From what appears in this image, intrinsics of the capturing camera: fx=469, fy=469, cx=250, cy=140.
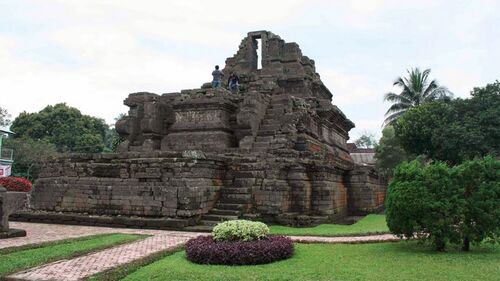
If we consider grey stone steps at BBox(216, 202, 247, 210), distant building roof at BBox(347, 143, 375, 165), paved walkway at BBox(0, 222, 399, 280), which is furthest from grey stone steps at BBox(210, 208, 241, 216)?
distant building roof at BBox(347, 143, 375, 165)

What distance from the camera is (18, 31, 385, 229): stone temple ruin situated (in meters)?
13.2

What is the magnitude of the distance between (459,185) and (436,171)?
48cm

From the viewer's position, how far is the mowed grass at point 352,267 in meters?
6.74

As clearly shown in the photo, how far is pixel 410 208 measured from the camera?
344 inches

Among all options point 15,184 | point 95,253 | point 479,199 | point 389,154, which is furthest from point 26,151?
point 479,199

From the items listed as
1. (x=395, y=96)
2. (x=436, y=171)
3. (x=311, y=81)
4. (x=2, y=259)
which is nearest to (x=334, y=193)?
(x=436, y=171)

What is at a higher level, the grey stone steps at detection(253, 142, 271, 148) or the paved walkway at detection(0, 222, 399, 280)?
the grey stone steps at detection(253, 142, 271, 148)

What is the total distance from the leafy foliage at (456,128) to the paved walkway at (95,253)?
21.7 m

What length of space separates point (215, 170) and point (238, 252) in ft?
20.6

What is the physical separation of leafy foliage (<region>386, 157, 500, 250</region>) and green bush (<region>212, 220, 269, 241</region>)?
2599 millimetres

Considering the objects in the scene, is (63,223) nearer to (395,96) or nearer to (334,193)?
(334,193)

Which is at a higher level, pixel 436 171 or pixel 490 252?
pixel 436 171

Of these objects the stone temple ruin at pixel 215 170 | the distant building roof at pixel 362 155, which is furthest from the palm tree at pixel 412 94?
the stone temple ruin at pixel 215 170

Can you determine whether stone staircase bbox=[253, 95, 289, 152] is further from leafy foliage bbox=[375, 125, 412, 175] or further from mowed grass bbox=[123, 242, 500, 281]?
leafy foliage bbox=[375, 125, 412, 175]
